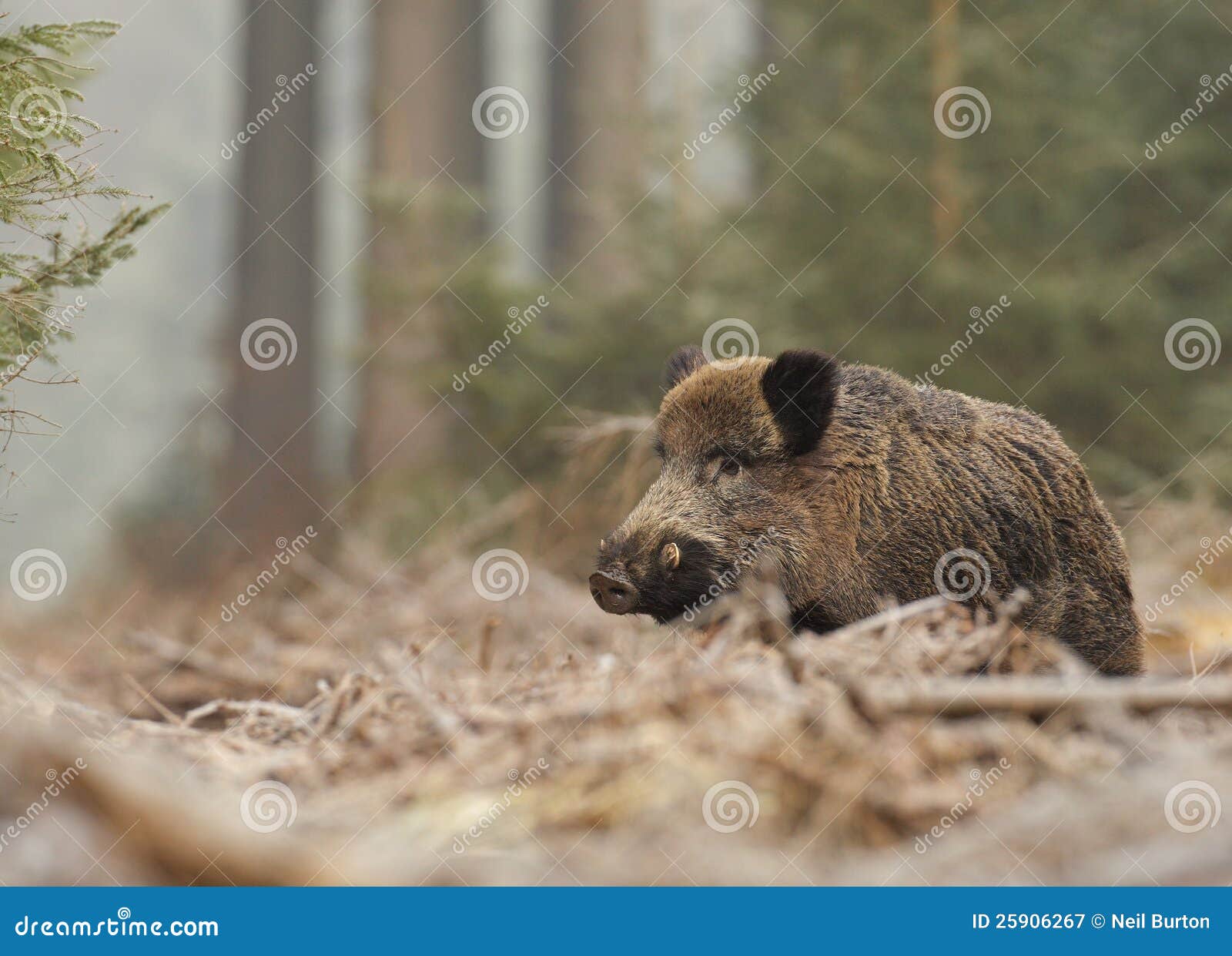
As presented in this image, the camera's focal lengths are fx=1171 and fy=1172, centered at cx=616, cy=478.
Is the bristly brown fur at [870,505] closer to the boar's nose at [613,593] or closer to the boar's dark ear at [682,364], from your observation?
the boar's nose at [613,593]

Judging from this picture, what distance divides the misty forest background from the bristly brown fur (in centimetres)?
164

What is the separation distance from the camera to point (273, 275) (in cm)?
1516

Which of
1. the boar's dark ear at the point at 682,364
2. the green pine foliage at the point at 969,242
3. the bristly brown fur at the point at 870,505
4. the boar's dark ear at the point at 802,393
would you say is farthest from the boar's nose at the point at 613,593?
the green pine foliage at the point at 969,242

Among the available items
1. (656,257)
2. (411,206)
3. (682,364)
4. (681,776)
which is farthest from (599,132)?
(681,776)

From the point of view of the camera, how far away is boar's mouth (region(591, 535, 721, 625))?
4.51 metres

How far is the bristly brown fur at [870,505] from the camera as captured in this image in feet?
15.6

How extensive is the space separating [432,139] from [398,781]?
13581mm

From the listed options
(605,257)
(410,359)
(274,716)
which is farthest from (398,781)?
(605,257)

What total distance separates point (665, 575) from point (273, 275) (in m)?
11.9

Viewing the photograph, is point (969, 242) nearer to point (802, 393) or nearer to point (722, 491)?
point (802, 393)

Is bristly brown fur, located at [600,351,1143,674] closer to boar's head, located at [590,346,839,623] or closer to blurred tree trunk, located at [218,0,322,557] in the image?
boar's head, located at [590,346,839,623]

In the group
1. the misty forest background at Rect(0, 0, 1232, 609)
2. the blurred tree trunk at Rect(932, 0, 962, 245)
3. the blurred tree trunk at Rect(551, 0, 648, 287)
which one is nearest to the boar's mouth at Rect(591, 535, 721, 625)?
the misty forest background at Rect(0, 0, 1232, 609)

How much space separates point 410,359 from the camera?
1145 cm

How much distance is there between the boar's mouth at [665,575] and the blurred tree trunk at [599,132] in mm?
Answer: 7615
